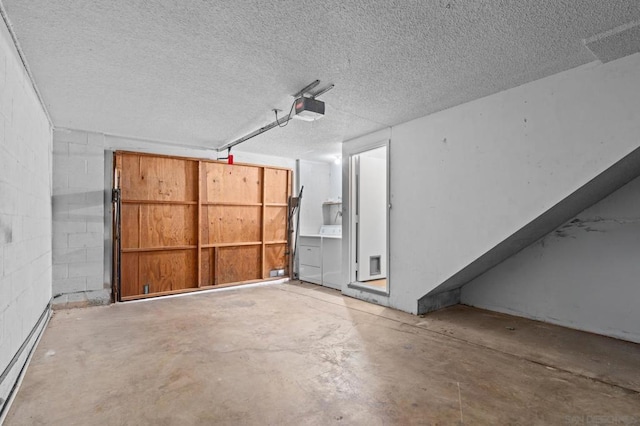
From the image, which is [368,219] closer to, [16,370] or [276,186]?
[276,186]

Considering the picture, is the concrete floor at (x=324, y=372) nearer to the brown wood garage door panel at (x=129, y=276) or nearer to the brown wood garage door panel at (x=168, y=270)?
the brown wood garage door panel at (x=129, y=276)

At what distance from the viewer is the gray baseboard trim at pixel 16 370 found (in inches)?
77.1

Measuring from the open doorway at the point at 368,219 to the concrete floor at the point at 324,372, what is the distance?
110 cm

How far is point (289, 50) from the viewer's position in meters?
2.31

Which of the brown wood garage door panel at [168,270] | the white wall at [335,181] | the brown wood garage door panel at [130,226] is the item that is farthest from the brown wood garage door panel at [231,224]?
the white wall at [335,181]

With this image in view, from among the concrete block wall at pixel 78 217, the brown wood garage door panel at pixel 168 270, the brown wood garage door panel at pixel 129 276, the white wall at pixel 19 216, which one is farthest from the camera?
the brown wood garage door panel at pixel 168 270

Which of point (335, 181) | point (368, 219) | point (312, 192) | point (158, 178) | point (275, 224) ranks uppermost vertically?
point (335, 181)

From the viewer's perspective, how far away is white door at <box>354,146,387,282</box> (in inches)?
189

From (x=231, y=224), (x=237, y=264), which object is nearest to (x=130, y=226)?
(x=231, y=224)

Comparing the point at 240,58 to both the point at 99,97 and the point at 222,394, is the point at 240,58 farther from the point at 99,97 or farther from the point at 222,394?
the point at 222,394

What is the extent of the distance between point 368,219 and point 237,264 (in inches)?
91.6

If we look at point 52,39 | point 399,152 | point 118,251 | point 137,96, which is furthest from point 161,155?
point 399,152

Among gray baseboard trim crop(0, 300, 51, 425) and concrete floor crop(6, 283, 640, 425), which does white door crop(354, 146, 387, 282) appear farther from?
gray baseboard trim crop(0, 300, 51, 425)

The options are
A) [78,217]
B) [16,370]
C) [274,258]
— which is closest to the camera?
[16,370]
